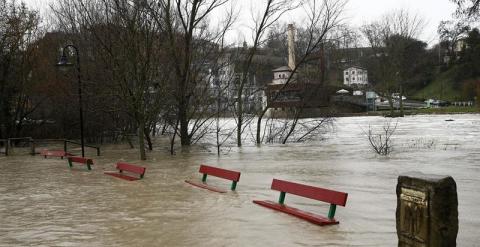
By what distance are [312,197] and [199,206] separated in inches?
109

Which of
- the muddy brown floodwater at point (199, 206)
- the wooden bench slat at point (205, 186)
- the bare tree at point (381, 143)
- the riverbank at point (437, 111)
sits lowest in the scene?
the muddy brown floodwater at point (199, 206)

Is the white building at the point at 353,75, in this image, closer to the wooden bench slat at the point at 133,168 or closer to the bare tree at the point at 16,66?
the bare tree at the point at 16,66

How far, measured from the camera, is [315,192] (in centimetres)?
866

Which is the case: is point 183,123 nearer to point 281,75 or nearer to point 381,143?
point 381,143

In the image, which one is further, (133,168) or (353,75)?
(353,75)

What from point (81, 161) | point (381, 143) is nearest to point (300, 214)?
point (81, 161)

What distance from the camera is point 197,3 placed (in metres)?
30.4

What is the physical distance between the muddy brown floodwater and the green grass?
81.1m

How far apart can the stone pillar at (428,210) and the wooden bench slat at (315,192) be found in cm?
227

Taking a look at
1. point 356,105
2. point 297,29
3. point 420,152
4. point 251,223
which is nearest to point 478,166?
point 420,152

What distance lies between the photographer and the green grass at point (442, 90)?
95169 mm

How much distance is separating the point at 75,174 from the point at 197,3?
16494 mm

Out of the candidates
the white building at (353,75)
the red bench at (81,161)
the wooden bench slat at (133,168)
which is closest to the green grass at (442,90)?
the white building at (353,75)

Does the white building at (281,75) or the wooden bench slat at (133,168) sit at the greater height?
the white building at (281,75)
